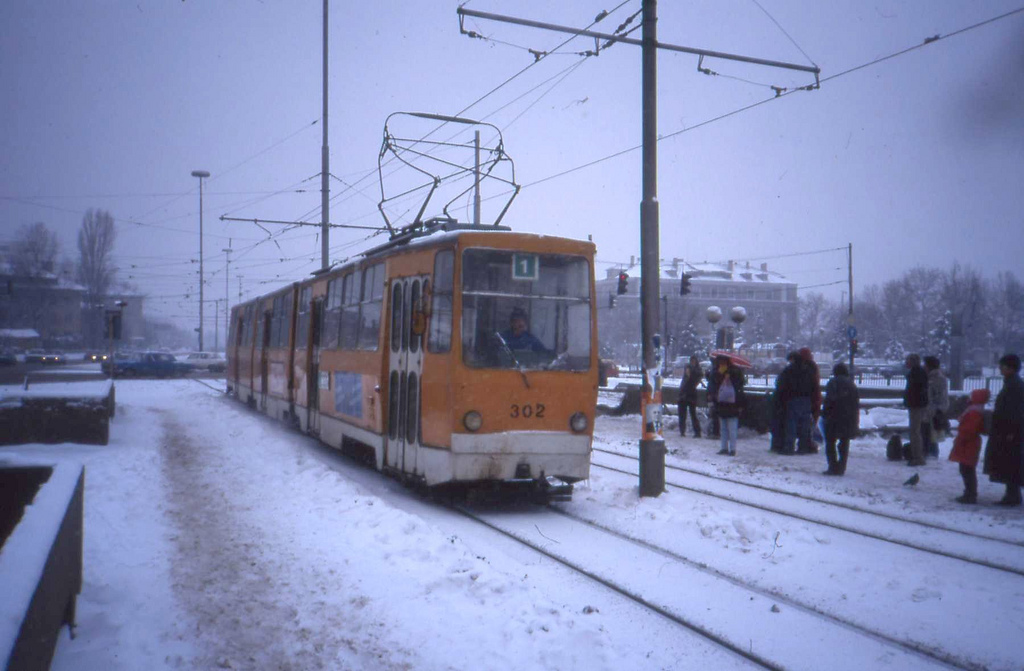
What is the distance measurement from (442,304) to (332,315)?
5.05 metres

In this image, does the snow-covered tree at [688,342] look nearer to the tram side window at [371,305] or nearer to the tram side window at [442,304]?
the tram side window at [371,305]

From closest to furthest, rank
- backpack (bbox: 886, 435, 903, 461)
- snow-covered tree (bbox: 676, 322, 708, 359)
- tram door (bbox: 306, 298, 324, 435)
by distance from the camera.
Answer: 1. backpack (bbox: 886, 435, 903, 461)
2. tram door (bbox: 306, 298, 324, 435)
3. snow-covered tree (bbox: 676, 322, 708, 359)

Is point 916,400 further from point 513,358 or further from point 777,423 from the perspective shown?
point 513,358

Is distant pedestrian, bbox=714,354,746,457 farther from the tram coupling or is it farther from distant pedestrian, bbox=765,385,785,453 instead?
the tram coupling

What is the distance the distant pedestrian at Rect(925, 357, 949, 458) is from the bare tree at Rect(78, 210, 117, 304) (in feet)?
184

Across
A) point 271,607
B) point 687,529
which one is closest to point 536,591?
point 271,607

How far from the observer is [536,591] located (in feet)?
19.8

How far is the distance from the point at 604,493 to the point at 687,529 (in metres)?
2.24

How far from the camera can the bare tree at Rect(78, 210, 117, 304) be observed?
57844 mm

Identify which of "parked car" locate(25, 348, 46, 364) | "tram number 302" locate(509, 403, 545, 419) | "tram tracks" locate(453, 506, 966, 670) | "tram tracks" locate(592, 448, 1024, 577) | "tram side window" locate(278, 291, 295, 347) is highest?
"tram side window" locate(278, 291, 295, 347)

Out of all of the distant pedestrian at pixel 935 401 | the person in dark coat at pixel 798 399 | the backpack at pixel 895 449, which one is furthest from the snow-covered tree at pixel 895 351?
the backpack at pixel 895 449

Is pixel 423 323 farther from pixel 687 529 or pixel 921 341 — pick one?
pixel 921 341

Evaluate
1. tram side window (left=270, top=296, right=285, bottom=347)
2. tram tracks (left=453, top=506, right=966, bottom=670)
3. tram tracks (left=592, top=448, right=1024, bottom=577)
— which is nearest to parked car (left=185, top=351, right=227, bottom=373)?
tram side window (left=270, top=296, right=285, bottom=347)

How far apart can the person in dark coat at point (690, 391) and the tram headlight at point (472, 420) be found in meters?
9.00
